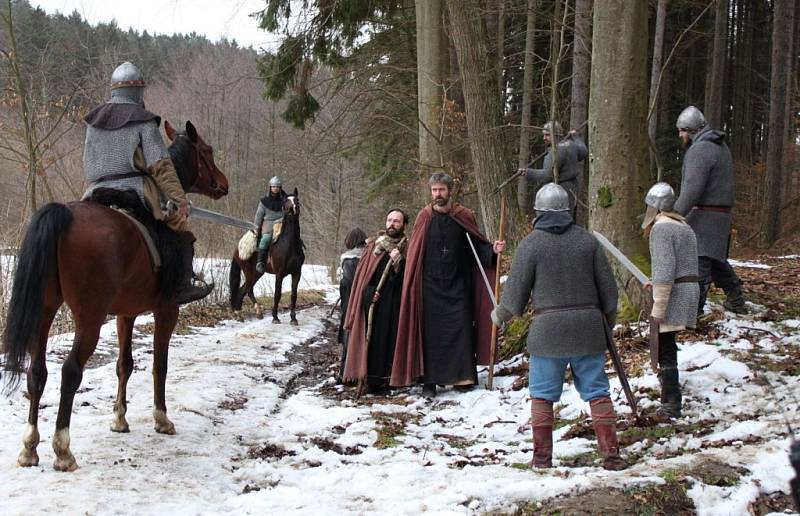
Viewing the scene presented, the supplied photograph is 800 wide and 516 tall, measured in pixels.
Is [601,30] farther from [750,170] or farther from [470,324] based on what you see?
[750,170]

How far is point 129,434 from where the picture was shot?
5.44m

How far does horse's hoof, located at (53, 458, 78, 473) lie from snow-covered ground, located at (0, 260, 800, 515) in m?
0.08

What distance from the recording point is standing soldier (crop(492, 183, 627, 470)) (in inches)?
177

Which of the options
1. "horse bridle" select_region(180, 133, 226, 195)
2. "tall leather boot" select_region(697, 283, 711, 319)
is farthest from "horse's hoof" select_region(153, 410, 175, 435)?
"tall leather boot" select_region(697, 283, 711, 319)

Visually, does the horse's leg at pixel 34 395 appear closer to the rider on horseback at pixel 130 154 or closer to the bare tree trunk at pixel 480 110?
the rider on horseback at pixel 130 154

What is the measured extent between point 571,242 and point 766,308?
376 cm

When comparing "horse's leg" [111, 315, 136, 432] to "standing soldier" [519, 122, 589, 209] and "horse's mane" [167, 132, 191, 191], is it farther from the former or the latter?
"standing soldier" [519, 122, 589, 209]

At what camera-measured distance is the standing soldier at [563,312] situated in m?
4.50

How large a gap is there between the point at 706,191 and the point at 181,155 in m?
4.73

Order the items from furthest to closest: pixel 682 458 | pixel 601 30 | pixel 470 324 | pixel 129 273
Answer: pixel 470 324 → pixel 601 30 → pixel 129 273 → pixel 682 458

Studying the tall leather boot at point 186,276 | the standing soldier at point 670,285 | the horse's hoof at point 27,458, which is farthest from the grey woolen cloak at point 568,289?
the horse's hoof at point 27,458

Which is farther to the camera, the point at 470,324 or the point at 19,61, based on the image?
the point at 19,61

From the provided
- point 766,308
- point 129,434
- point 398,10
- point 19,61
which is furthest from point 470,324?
point 398,10

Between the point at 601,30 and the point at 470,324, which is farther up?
the point at 601,30
